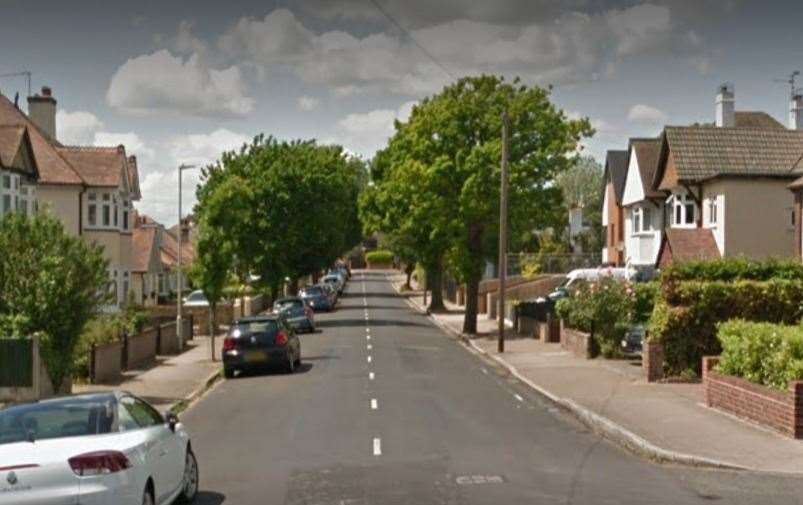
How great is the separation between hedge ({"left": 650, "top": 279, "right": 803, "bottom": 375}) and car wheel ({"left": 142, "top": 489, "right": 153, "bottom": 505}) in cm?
1879

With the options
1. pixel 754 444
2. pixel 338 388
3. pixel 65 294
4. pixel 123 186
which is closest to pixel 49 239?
pixel 65 294

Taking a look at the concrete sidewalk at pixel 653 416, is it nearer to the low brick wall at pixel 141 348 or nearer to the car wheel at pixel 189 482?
the car wheel at pixel 189 482

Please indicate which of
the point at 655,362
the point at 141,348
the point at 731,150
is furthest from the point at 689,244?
the point at 141,348

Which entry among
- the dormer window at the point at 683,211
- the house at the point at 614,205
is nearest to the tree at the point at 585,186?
the house at the point at 614,205

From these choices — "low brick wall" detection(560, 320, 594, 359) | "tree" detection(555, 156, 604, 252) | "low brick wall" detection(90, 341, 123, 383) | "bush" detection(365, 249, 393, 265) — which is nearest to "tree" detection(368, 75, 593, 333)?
"low brick wall" detection(560, 320, 594, 359)

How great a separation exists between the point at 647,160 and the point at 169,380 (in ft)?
108

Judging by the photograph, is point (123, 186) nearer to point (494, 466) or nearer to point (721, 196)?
point (721, 196)

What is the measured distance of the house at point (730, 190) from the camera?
46.6 metres

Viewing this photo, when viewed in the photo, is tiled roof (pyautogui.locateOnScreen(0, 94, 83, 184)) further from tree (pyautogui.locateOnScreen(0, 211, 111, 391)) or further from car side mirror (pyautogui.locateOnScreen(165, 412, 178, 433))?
car side mirror (pyautogui.locateOnScreen(165, 412, 178, 433))

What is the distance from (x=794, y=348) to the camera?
60.5ft

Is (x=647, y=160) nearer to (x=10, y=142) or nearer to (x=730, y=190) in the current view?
(x=730, y=190)

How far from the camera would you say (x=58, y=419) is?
11.6 metres

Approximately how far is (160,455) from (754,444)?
8.98 m

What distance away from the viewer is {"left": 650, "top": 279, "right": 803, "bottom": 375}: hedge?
1128 inches
